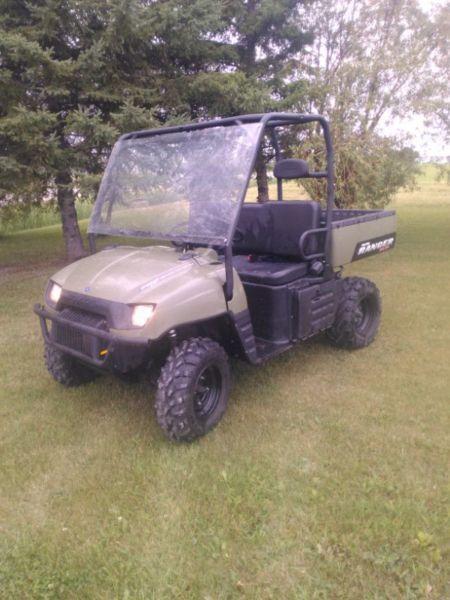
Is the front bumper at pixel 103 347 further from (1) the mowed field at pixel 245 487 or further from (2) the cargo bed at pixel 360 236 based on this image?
(2) the cargo bed at pixel 360 236

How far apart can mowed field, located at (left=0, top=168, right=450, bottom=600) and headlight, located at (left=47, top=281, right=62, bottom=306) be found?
81cm

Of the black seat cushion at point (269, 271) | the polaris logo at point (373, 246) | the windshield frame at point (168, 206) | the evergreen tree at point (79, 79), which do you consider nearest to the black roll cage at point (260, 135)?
the windshield frame at point (168, 206)

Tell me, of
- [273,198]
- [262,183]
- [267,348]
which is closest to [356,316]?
[267,348]

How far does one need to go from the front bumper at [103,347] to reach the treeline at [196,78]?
13.4 feet

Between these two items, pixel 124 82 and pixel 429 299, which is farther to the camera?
pixel 124 82

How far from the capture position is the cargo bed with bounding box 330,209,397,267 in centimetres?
375

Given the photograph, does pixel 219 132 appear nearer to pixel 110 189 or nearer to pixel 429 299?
pixel 110 189

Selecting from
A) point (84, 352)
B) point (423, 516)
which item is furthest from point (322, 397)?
point (84, 352)

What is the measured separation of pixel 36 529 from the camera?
2.34m

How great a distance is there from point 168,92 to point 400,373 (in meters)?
5.82

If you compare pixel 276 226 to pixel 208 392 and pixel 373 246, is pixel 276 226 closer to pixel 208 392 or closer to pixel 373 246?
pixel 373 246

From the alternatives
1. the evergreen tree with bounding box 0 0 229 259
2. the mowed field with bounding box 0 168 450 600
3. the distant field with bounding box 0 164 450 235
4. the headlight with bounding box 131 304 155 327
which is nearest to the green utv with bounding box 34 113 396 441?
the headlight with bounding box 131 304 155 327

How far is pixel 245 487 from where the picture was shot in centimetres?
256

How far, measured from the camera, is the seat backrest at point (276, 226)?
3.92m
